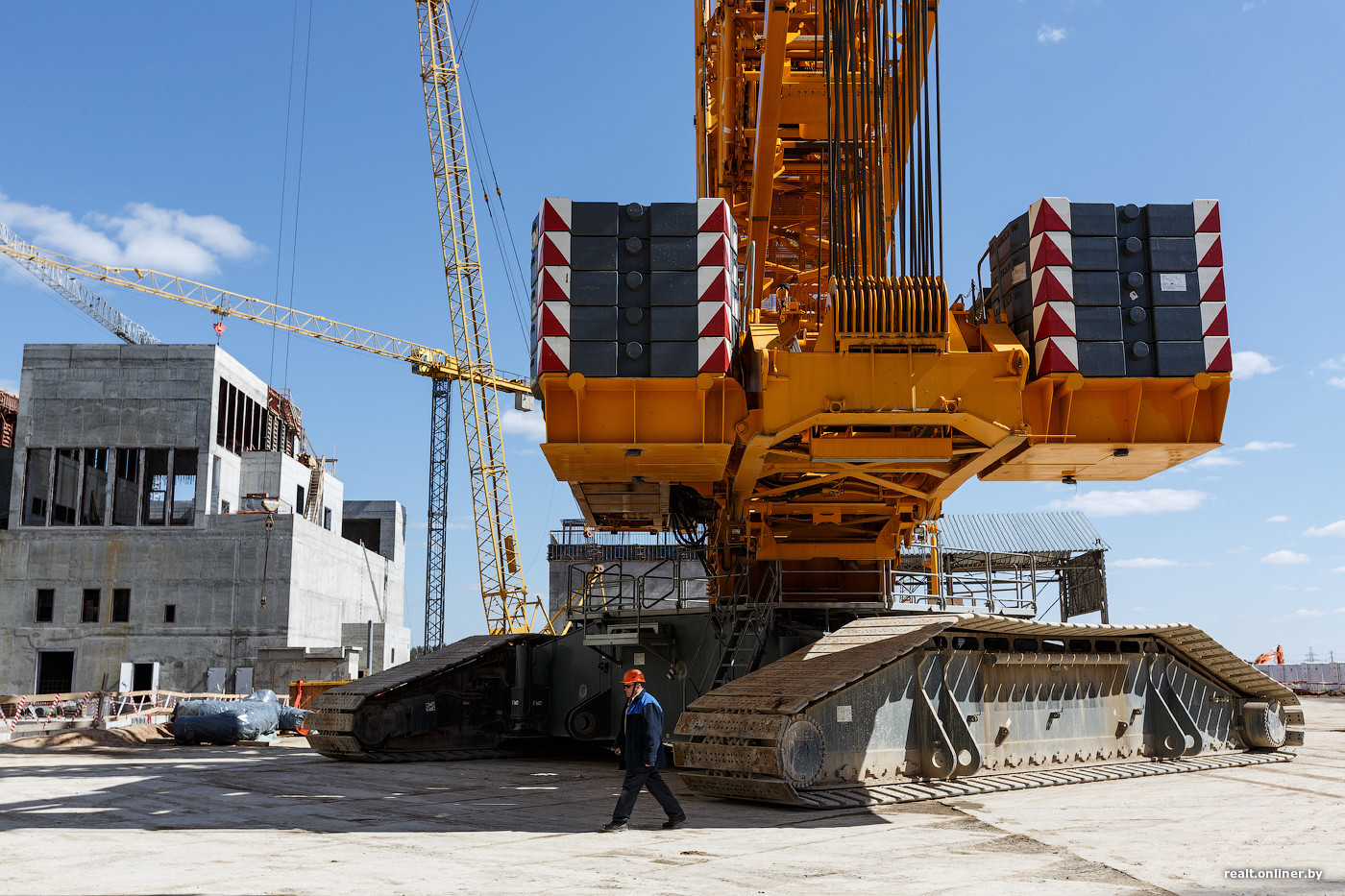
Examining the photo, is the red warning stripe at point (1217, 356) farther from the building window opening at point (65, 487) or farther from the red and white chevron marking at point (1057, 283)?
the building window opening at point (65, 487)

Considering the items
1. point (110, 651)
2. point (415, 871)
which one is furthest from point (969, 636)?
point (110, 651)

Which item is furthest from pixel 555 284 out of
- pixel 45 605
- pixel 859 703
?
pixel 45 605

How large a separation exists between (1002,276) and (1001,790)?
5.56 meters

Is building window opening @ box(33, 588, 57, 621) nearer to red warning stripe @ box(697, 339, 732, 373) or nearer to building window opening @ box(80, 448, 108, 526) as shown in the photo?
building window opening @ box(80, 448, 108, 526)

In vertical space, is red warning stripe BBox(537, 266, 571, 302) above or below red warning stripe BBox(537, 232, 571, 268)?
below

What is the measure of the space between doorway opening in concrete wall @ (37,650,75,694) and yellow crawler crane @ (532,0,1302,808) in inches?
1317

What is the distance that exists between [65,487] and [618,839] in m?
42.3

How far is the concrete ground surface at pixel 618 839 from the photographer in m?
7.05

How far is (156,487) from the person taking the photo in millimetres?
47938

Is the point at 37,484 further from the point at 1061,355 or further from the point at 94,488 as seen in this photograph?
the point at 1061,355

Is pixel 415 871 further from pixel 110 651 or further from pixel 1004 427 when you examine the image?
pixel 110 651

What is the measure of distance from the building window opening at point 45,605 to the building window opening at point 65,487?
2.64 m

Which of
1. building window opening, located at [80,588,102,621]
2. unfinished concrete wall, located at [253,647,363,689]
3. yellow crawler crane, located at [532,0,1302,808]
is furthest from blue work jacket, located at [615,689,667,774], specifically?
building window opening, located at [80,588,102,621]

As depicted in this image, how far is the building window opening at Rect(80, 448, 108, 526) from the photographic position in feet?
144
